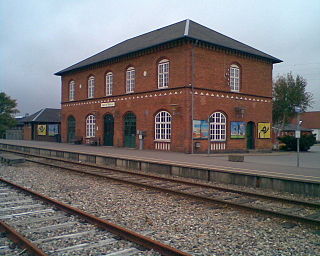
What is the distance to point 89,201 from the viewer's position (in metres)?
8.66

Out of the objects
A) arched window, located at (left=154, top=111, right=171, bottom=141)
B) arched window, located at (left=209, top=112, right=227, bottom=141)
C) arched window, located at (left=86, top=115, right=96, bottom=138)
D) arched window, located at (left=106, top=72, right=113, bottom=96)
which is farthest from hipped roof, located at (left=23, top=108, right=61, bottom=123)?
arched window, located at (left=209, top=112, right=227, bottom=141)

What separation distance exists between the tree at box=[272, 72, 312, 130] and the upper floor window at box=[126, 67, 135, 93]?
20.8 m

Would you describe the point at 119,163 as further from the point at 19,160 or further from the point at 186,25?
the point at 186,25

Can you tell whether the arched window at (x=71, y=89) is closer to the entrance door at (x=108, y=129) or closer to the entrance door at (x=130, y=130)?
the entrance door at (x=108, y=129)

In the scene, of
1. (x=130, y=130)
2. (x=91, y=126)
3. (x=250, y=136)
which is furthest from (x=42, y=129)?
(x=250, y=136)

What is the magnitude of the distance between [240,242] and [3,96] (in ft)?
76.4

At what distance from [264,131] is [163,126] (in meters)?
11.0

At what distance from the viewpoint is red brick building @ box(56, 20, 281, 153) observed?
23781 mm

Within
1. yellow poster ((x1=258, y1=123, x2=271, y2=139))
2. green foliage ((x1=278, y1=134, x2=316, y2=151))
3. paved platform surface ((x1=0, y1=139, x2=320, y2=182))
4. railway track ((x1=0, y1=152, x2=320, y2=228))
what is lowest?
railway track ((x1=0, y1=152, x2=320, y2=228))

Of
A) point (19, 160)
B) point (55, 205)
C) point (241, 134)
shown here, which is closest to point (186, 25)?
point (241, 134)

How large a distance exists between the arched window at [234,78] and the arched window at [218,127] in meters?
3.15

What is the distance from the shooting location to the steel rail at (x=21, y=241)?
4805mm

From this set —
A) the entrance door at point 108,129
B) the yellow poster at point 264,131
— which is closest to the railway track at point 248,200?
the entrance door at point 108,129

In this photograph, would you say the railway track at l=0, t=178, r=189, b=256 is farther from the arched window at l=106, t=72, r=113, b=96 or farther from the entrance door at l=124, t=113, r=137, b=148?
the arched window at l=106, t=72, r=113, b=96
